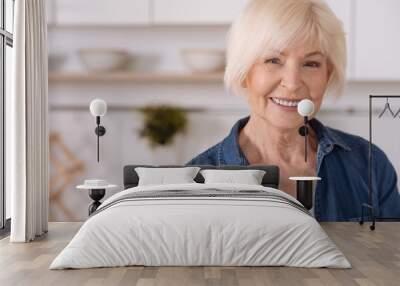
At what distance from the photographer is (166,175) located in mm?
6406

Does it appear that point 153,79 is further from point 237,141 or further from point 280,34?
point 280,34

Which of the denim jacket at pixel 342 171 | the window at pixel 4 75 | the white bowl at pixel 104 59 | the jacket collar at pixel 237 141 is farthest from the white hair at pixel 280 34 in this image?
the window at pixel 4 75

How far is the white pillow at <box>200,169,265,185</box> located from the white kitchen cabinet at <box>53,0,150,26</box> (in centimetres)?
178

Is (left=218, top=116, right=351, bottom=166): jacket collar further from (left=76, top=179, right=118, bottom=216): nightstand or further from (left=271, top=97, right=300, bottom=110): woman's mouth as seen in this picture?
(left=76, top=179, right=118, bottom=216): nightstand

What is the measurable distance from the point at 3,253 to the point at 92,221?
993 millimetres

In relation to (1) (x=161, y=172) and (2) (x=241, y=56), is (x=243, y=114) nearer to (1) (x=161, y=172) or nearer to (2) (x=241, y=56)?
(2) (x=241, y=56)

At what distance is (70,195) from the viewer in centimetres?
700

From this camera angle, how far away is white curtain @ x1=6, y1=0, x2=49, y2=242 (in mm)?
5637

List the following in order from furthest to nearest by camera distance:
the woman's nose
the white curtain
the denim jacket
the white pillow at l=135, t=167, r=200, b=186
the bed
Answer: the denim jacket < the woman's nose < the white pillow at l=135, t=167, r=200, b=186 < the white curtain < the bed

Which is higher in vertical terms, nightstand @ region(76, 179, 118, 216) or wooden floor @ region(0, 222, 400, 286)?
nightstand @ region(76, 179, 118, 216)

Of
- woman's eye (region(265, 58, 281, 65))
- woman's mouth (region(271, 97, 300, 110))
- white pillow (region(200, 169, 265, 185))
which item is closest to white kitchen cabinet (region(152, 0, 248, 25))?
woman's eye (region(265, 58, 281, 65))

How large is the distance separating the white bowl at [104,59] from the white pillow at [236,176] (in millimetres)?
1541

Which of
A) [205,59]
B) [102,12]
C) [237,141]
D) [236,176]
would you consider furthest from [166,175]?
[102,12]

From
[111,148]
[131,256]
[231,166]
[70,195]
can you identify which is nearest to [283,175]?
[231,166]
